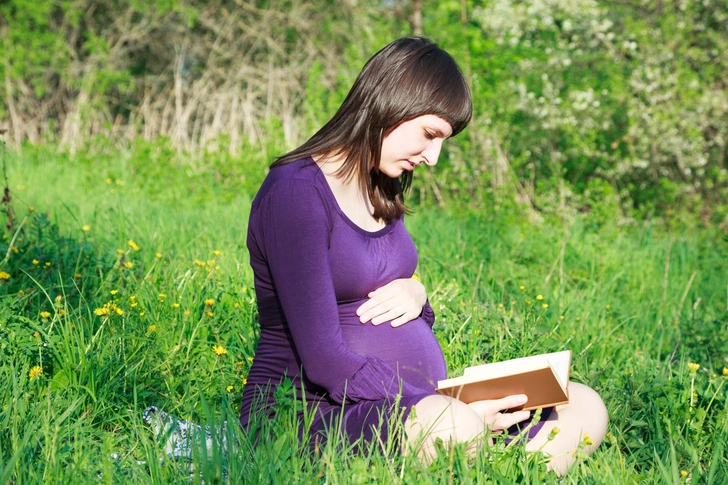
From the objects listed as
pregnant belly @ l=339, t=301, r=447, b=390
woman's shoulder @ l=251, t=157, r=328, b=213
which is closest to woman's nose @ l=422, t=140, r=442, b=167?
woman's shoulder @ l=251, t=157, r=328, b=213

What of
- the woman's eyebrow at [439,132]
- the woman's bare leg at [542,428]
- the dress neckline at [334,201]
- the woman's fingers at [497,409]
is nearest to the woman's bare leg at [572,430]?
the woman's bare leg at [542,428]

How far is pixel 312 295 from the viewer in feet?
6.65

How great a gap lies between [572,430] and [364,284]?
30.6 inches

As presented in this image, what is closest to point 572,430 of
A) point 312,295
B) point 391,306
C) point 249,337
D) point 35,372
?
point 391,306

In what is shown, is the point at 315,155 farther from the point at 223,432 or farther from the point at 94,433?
the point at 94,433

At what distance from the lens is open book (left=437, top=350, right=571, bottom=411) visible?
197 cm

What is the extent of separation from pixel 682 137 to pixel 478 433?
6427 millimetres

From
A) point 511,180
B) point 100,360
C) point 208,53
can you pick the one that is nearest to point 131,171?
point 511,180

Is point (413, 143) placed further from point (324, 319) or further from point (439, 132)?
point (324, 319)

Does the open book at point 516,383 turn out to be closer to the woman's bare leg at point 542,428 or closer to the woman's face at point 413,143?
the woman's bare leg at point 542,428

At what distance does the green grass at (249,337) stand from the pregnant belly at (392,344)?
0.91 ft

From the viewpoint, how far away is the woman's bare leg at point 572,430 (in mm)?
2207

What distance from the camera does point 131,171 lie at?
7.09 metres

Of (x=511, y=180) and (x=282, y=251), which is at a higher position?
(x=282, y=251)
